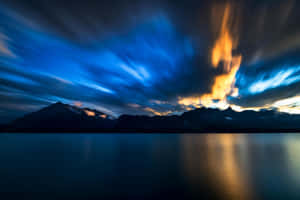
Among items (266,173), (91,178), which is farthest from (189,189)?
(266,173)

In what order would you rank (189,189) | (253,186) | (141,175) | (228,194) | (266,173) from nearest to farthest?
(228,194) < (189,189) < (253,186) < (141,175) < (266,173)

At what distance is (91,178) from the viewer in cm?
1761

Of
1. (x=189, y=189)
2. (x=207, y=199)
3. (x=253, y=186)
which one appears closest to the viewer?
(x=207, y=199)

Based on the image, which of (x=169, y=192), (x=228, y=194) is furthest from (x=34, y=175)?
(x=228, y=194)

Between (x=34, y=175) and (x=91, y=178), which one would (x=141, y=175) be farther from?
(x=34, y=175)

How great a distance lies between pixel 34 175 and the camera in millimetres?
19031

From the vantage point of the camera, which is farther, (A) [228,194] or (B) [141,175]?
(B) [141,175]

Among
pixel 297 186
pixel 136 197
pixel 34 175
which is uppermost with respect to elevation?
pixel 297 186

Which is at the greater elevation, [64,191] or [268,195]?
[268,195]

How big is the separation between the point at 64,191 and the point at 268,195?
19576mm

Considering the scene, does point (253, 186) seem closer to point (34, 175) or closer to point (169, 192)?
point (169, 192)

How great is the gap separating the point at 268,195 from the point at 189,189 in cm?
727

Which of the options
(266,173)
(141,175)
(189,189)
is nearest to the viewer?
(189,189)

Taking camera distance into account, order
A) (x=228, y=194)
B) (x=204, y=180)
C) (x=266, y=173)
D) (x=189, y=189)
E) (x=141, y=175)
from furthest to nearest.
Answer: (x=266, y=173) < (x=141, y=175) < (x=204, y=180) < (x=189, y=189) < (x=228, y=194)
